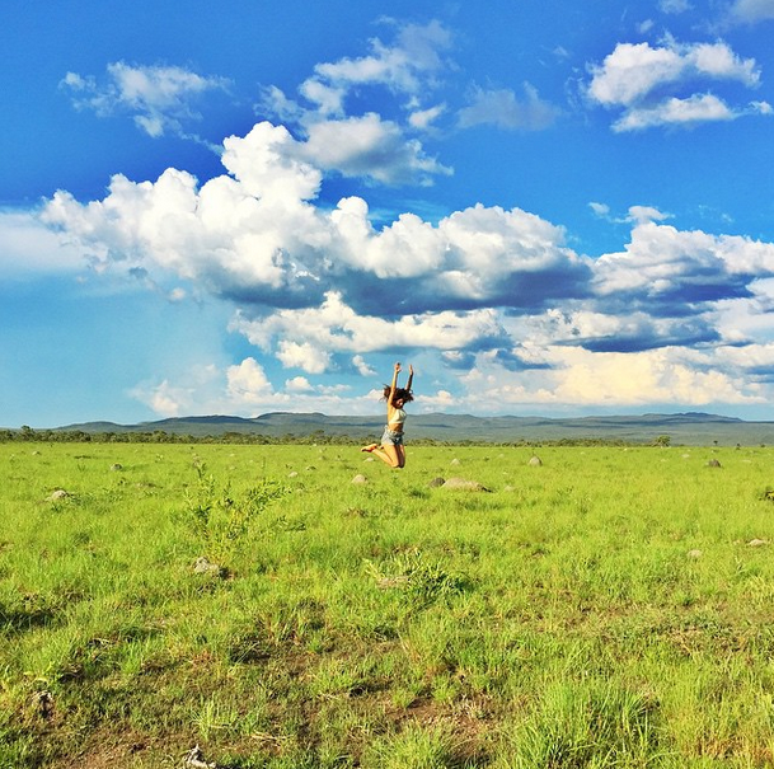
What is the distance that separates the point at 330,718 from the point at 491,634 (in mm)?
2287

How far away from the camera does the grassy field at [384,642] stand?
4.93m

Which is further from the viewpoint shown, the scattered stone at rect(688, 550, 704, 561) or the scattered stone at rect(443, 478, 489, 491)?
the scattered stone at rect(443, 478, 489, 491)

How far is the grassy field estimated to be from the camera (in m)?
4.93

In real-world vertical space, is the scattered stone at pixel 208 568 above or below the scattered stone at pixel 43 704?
above

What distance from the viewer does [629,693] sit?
17.9 feet

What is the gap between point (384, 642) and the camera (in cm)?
704

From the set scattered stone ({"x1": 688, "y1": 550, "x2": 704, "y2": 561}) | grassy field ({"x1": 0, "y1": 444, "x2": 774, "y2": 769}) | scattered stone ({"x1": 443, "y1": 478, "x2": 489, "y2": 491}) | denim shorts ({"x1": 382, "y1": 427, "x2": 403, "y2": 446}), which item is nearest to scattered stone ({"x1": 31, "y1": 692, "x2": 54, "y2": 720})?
grassy field ({"x1": 0, "y1": 444, "x2": 774, "y2": 769})

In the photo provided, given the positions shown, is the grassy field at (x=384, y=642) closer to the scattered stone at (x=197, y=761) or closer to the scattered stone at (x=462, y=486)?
the scattered stone at (x=197, y=761)

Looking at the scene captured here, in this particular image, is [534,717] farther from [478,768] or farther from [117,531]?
[117,531]

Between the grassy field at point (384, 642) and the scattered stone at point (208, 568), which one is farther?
the scattered stone at point (208, 568)

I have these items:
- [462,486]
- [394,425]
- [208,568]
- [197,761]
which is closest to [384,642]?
[197,761]

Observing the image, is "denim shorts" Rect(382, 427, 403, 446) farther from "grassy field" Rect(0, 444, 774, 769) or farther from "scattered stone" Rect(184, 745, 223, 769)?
"scattered stone" Rect(184, 745, 223, 769)

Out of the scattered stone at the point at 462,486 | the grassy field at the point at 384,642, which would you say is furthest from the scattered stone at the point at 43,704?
the scattered stone at the point at 462,486

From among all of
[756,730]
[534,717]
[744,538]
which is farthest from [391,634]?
[744,538]
